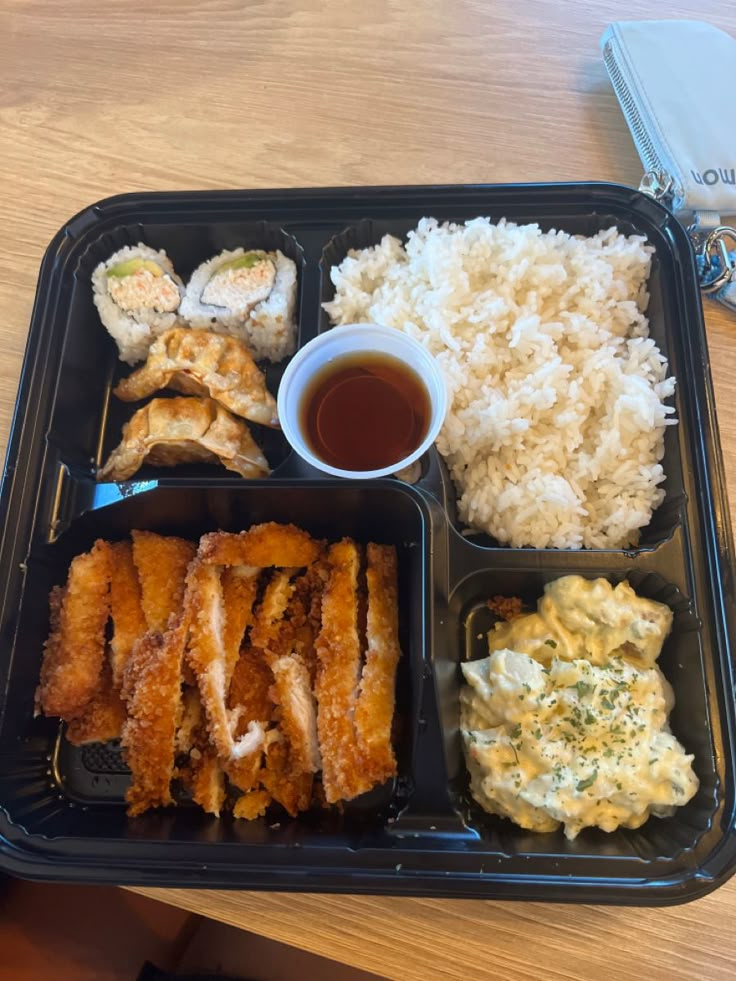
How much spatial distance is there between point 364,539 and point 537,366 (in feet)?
1.95

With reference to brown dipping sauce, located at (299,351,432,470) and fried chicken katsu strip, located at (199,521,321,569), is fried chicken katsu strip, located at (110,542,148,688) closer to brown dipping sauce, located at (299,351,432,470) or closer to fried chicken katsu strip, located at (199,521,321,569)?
fried chicken katsu strip, located at (199,521,321,569)

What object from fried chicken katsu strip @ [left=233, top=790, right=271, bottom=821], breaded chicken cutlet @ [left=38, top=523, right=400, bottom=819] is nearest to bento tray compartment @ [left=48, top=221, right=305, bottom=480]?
breaded chicken cutlet @ [left=38, top=523, right=400, bottom=819]

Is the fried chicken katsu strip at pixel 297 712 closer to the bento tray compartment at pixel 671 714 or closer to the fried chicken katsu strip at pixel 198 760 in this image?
the fried chicken katsu strip at pixel 198 760

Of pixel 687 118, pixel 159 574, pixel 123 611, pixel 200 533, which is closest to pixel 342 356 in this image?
pixel 200 533

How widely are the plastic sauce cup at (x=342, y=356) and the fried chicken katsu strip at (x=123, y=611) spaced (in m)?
0.50

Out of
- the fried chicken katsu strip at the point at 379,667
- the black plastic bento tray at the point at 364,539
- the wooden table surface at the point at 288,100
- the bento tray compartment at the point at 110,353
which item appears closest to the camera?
the black plastic bento tray at the point at 364,539

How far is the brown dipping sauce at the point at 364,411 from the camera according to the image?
1.54m

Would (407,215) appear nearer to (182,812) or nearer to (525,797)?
(525,797)

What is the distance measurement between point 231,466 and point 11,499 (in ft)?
1.65

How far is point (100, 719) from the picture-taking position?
1.50m

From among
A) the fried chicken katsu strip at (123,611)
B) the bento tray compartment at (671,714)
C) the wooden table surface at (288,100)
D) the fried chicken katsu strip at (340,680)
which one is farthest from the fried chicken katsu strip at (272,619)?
the wooden table surface at (288,100)

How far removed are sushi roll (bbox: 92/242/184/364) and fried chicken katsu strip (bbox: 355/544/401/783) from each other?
818 millimetres

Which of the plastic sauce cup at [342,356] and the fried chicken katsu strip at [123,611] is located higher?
the plastic sauce cup at [342,356]

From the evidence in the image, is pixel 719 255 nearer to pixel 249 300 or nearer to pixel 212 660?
pixel 249 300
